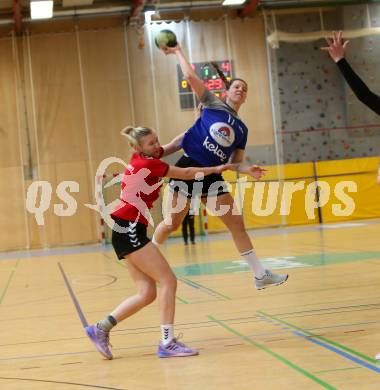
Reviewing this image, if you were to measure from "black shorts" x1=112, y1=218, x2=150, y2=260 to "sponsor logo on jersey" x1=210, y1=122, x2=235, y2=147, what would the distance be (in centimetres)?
187

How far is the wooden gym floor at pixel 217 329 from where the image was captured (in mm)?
5012

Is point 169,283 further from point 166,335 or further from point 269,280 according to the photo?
point 269,280

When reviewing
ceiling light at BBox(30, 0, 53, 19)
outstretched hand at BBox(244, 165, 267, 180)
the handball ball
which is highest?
ceiling light at BBox(30, 0, 53, 19)

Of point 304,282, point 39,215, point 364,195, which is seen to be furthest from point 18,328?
point 364,195

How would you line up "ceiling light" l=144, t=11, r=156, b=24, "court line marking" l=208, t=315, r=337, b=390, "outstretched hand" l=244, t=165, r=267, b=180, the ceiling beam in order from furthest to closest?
"ceiling light" l=144, t=11, r=156, b=24
the ceiling beam
"outstretched hand" l=244, t=165, r=267, b=180
"court line marking" l=208, t=315, r=337, b=390

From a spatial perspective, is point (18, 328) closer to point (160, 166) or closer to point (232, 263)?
point (160, 166)

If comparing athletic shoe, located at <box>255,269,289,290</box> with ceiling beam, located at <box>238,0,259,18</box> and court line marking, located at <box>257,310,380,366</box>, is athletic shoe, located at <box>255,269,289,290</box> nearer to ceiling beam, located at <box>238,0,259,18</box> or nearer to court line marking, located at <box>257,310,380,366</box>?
court line marking, located at <box>257,310,380,366</box>

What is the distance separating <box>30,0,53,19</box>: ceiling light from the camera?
21297 millimetres

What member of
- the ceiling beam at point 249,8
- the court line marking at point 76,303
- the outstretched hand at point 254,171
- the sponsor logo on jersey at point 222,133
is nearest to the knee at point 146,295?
the outstretched hand at point 254,171

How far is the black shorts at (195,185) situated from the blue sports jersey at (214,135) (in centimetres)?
9

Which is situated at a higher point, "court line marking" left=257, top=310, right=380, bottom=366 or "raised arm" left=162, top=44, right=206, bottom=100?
"raised arm" left=162, top=44, right=206, bottom=100

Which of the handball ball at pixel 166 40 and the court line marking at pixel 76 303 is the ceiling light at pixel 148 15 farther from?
the handball ball at pixel 166 40

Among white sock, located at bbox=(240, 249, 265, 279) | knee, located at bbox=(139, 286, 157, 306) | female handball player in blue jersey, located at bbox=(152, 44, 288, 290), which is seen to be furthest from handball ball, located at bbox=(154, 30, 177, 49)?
knee, located at bbox=(139, 286, 157, 306)

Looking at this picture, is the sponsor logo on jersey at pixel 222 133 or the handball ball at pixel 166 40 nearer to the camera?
the handball ball at pixel 166 40
